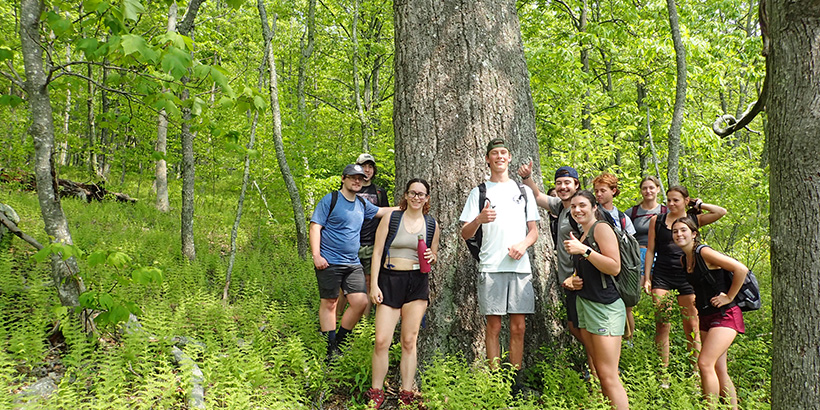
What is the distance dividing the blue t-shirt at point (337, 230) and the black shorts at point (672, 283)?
140 inches

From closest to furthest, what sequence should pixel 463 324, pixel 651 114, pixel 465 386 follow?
pixel 465 386
pixel 463 324
pixel 651 114

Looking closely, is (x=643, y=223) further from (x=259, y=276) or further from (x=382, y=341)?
(x=259, y=276)

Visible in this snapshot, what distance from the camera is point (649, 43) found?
10.6 meters

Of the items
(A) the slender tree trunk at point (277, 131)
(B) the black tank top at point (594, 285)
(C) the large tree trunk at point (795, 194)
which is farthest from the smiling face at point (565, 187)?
(A) the slender tree trunk at point (277, 131)

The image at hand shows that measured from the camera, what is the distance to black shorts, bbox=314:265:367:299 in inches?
202

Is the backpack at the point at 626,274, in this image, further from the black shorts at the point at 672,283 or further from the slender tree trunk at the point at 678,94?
the slender tree trunk at the point at 678,94

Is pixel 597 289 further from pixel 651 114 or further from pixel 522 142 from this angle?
pixel 651 114

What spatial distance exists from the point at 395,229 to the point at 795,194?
295 cm

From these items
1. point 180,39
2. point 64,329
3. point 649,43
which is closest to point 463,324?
point 180,39

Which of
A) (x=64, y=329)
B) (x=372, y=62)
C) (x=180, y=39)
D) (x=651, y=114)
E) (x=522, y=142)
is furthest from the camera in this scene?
(x=372, y=62)

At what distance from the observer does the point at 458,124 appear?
4.77m

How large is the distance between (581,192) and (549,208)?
3.31ft

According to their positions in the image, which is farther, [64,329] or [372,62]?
[372,62]

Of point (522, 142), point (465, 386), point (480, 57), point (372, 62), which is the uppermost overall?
point (372, 62)
